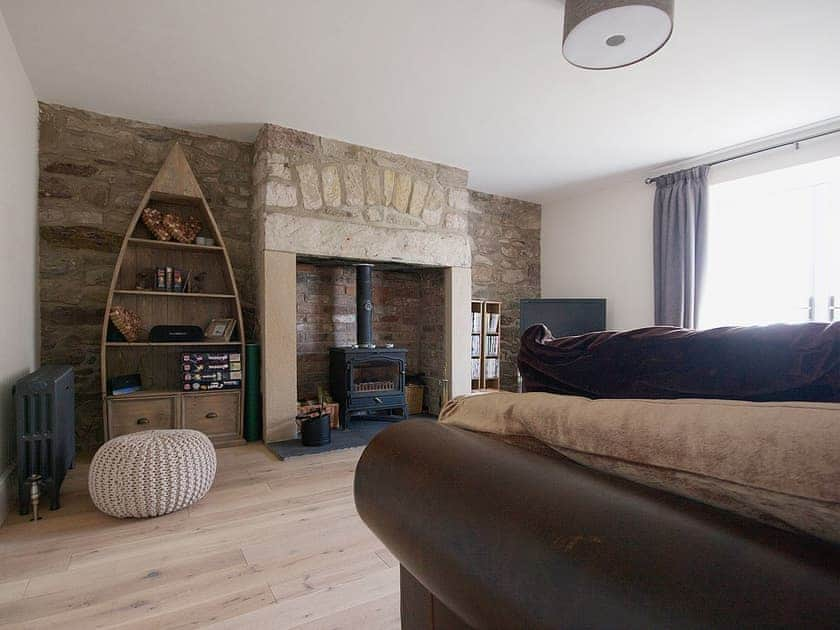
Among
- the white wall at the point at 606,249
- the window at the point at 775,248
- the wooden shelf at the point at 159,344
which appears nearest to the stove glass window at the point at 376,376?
the wooden shelf at the point at 159,344

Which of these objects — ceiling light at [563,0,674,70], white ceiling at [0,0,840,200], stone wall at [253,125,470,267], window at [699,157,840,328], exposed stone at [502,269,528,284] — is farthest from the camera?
exposed stone at [502,269,528,284]

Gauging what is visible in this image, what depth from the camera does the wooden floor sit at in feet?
4.73

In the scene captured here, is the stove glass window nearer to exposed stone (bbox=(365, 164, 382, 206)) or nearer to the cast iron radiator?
exposed stone (bbox=(365, 164, 382, 206))

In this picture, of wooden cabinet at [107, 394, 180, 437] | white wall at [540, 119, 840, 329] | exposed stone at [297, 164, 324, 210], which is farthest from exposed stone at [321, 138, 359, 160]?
white wall at [540, 119, 840, 329]

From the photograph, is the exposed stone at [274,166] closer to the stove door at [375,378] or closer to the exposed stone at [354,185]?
the exposed stone at [354,185]

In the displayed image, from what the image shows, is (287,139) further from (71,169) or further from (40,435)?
(40,435)

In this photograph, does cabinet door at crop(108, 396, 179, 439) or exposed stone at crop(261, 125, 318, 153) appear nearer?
cabinet door at crop(108, 396, 179, 439)

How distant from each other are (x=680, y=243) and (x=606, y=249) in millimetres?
902

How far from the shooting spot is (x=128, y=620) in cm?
141

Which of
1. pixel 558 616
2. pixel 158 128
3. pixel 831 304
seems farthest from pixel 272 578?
pixel 831 304

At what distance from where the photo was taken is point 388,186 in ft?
13.0

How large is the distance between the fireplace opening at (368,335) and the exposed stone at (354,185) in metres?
0.54

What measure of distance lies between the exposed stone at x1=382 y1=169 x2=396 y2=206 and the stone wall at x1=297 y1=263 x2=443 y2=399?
0.78 m

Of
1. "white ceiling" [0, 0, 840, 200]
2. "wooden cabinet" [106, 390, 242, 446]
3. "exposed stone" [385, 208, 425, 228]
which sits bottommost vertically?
"wooden cabinet" [106, 390, 242, 446]
